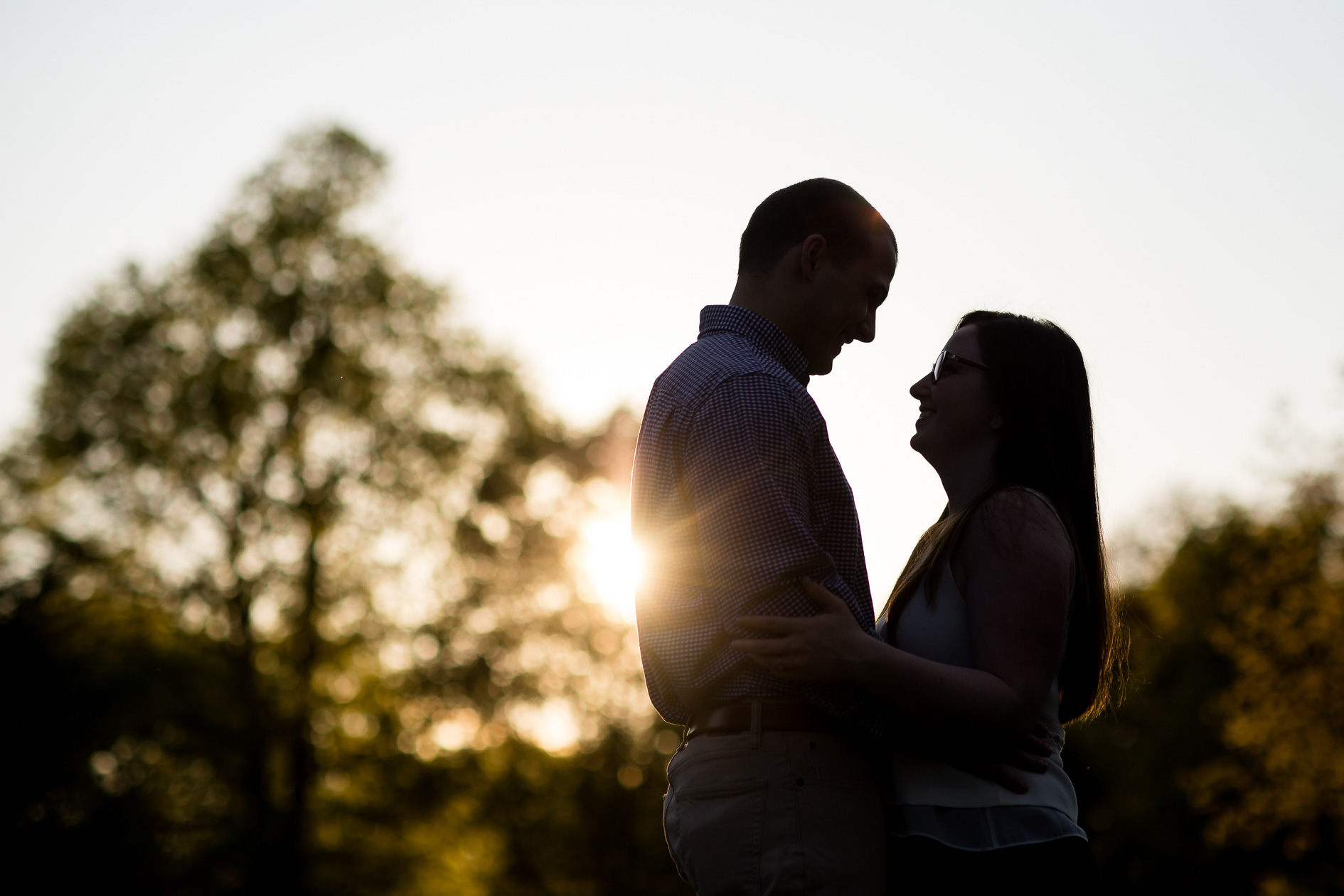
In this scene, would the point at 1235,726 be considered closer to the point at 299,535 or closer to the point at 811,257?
the point at 299,535

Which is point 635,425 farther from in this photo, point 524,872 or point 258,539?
point 524,872

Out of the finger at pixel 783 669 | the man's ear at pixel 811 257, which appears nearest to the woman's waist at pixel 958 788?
the finger at pixel 783 669

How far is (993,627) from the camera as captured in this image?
3.10 m

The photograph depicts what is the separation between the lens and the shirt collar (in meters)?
3.46

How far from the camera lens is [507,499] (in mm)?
21109

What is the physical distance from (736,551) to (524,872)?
26.4 m

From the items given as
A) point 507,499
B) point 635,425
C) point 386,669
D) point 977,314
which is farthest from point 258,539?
point 977,314

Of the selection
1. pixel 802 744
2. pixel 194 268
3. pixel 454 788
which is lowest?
pixel 802 744

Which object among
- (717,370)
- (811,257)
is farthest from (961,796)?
(811,257)

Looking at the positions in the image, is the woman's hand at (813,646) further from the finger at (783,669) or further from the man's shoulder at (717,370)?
the man's shoulder at (717,370)

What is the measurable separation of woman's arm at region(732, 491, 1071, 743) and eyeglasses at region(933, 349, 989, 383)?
508 mm

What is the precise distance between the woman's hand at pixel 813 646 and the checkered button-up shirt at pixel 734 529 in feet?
0.20

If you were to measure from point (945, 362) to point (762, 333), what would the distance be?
2.08 ft

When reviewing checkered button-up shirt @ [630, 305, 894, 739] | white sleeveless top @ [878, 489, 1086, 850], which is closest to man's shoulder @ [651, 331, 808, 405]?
checkered button-up shirt @ [630, 305, 894, 739]
